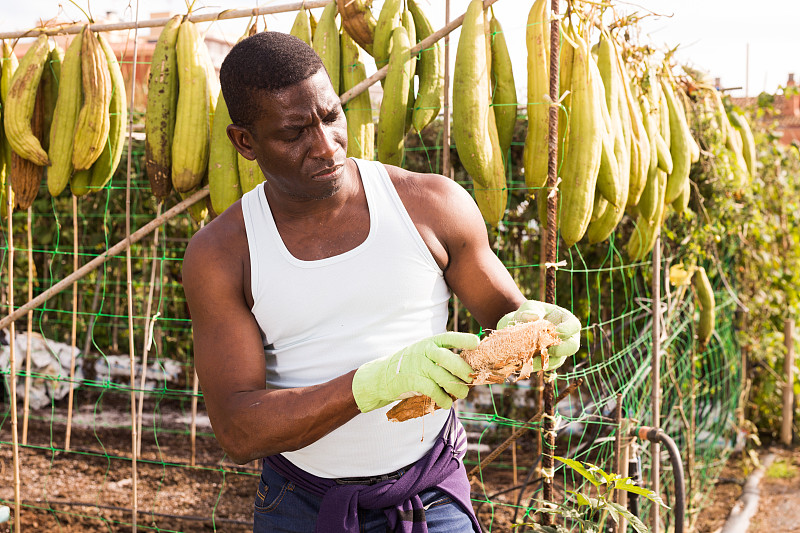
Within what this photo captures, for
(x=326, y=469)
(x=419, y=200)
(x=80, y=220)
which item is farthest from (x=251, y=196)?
(x=80, y=220)

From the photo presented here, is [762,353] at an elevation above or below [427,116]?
below

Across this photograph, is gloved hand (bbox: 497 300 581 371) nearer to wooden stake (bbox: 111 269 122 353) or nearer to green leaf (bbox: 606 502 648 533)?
green leaf (bbox: 606 502 648 533)

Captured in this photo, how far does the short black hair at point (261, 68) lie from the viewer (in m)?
1.57

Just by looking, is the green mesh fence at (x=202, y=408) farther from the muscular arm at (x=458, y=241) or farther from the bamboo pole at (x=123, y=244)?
the muscular arm at (x=458, y=241)

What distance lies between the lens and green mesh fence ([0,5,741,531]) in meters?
3.82

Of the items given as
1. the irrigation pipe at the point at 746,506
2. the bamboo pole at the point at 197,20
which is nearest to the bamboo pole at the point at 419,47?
the bamboo pole at the point at 197,20

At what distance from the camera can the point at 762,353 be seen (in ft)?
17.0

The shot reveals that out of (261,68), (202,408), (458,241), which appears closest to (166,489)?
(202,408)

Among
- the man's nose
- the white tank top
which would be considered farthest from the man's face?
the white tank top

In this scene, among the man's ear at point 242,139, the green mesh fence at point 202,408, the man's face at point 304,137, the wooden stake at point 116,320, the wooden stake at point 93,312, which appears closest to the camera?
the man's face at point 304,137

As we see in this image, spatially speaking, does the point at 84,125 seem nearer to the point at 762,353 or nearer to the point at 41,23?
the point at 41,23

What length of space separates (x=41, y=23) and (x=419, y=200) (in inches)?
73.9

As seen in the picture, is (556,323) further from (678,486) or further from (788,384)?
(788,384)

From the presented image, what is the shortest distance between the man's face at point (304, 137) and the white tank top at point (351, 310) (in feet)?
0.41
